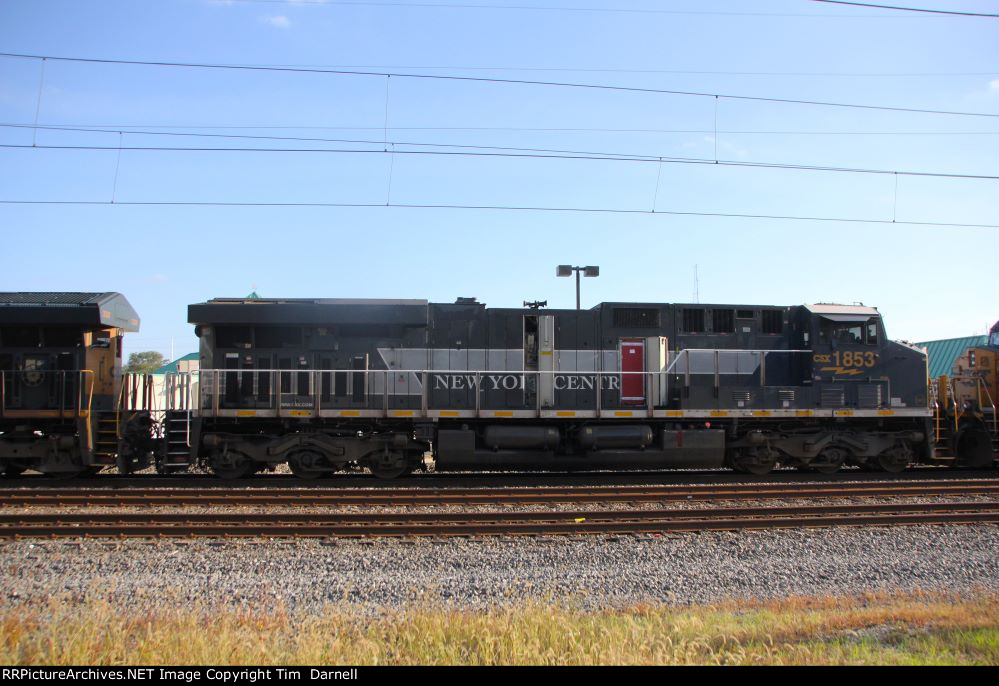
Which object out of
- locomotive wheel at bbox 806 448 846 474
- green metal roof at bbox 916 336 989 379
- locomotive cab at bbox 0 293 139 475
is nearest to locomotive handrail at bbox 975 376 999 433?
locomotive wheel at bbox 806 448 846 474

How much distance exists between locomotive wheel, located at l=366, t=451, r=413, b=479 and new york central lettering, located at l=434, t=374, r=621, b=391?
143cm

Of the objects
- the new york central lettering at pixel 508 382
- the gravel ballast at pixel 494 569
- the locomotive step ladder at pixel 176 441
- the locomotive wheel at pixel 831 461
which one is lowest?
the gravel ballast at pixel 494 569

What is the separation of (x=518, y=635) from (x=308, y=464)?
8022 millimetres

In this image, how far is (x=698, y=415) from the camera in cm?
1227

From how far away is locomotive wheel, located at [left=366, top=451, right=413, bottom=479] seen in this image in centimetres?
1188

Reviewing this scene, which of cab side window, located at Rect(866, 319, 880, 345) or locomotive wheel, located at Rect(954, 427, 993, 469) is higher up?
cab side window, located at Rect(866, 319, 880, 345)

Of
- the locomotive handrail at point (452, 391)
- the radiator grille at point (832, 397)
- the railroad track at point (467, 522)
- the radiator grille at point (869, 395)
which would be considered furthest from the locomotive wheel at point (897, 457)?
the railroad track at point (467, 522)

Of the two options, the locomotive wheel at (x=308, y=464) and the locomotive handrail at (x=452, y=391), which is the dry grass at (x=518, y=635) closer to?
the locomotive wheel at (x=308, y=464)

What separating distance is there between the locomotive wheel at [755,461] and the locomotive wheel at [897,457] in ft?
7.43

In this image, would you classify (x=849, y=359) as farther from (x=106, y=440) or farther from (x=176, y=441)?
(x=106, y=440)

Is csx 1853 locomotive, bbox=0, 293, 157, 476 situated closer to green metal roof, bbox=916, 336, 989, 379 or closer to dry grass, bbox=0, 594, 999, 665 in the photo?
dry grass, bbox=0, 594, 999, 665

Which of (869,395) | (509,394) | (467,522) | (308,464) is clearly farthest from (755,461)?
(308,464)

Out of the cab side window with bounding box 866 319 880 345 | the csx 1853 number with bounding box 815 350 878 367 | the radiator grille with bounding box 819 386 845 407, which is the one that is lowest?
the radiator grille with bounding box 819 386 845 407

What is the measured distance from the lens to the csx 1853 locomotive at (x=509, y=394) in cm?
1164
